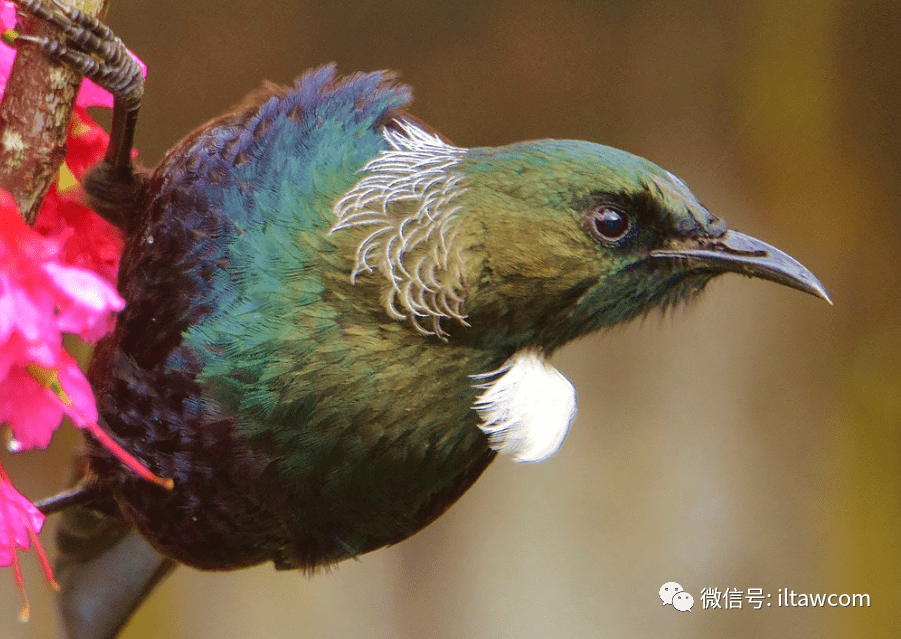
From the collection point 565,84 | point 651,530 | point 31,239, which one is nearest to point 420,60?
point 565,84

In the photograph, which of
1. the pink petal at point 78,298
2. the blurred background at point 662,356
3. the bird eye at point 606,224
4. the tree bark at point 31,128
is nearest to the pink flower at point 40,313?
the pink petal at point 78,298

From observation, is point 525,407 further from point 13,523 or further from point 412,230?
point 13,523

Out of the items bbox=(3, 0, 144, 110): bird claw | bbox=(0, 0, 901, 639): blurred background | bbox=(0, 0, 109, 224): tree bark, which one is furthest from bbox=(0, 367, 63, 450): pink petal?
bbox=(0, 0, 901, 639): blurred background

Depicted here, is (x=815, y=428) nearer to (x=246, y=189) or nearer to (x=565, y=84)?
(x=565, y=84)

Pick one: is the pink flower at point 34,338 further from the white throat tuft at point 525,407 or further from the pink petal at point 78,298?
the white throat tuft at point 525,407

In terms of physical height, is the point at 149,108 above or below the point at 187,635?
above

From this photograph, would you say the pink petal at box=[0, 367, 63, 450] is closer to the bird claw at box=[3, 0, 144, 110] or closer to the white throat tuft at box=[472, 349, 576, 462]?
the bird claw at box=[3, 0, 144, 110]
